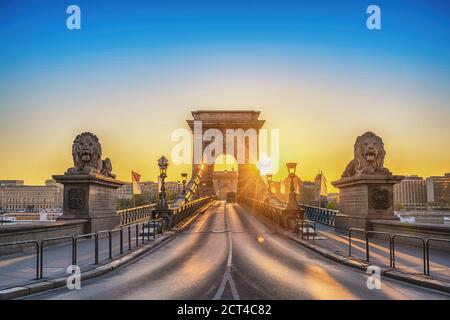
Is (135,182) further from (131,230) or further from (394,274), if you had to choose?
(394,274)

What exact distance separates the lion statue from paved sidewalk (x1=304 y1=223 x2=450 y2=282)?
3.48 meters

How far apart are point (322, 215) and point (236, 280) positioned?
77.0 ft

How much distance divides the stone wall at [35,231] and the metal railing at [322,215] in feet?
50.2

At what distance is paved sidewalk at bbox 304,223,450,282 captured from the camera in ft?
37.9

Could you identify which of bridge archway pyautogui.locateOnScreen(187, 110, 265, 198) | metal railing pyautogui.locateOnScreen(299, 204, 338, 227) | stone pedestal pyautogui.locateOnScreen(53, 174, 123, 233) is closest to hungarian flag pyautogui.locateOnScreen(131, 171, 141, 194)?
metal railing pyautogui.locateOnScreen(299, 204, 338, 227)

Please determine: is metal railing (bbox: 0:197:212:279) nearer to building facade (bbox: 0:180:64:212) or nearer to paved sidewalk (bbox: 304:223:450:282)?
paved sidewalk (bbox: 304:223:450:282)

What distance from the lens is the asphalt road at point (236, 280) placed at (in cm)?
895

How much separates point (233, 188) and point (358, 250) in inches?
6855

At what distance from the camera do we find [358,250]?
1611cm

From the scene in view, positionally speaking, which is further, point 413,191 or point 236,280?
point 413,191

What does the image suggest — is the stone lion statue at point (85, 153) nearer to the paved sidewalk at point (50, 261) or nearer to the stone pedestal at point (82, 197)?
the stone pedestal at point (82, 197)

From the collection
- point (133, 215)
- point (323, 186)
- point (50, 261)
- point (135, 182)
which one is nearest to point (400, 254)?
point (50, 261)

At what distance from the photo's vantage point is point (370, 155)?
21.3 m
